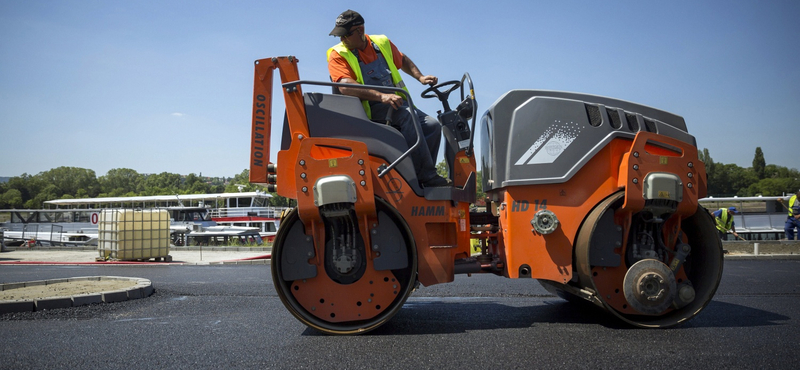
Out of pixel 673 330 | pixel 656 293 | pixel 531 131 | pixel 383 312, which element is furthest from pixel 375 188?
pixel 673 330

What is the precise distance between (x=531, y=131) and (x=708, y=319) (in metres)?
2.02

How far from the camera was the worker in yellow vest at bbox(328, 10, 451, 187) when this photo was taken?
3.95 m

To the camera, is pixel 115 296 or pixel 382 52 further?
pixel 115 296

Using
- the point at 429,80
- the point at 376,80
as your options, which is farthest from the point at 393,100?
the point at 429,80

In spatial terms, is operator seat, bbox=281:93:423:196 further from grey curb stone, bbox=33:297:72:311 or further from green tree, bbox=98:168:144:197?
green tree, bbox=98:168:144:197

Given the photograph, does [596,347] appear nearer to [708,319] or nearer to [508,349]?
[508,349]

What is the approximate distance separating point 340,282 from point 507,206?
4.38ft

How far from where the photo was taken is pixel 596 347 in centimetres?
323

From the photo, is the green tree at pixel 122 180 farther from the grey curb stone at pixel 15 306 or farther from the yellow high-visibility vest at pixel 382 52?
the yellow high-visibility vest at pixel 382 52

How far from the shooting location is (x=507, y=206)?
389 cm

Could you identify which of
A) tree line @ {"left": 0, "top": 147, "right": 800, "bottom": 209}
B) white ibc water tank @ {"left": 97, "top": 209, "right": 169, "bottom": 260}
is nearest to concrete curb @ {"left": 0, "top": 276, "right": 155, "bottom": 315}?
white ibc water tank @ {"left": 97, "top": 209, "right": 169, "bottom": 260}

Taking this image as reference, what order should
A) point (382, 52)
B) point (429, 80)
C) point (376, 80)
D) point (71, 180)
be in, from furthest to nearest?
point (71, 180) → point (429, 80) → point (382, 52) → point (376, 80)

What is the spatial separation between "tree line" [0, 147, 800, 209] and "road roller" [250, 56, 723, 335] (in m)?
69.5

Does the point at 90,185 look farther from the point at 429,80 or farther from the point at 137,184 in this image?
the point at 429,80
